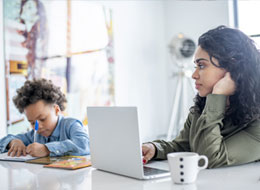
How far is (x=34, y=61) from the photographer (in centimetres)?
308

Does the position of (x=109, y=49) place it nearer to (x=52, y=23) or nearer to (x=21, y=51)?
(x=52, y=23)

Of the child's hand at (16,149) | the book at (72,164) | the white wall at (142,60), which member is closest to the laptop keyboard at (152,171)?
the book at (72,164)

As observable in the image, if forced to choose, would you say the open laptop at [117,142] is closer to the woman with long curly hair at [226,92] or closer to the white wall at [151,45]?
the woman with long curly hair at [226,92]

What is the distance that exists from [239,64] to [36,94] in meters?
1.08

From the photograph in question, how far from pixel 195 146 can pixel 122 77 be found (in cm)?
298

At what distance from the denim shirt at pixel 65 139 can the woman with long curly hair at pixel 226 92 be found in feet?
1.33

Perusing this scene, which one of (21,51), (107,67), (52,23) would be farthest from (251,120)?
(107,67)

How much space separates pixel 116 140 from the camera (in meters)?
1.00

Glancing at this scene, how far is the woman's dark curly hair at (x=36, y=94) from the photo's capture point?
72.1 inches

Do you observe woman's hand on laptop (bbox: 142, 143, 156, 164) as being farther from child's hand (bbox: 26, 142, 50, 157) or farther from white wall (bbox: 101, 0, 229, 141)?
white wall (bbox: 101, 0, 229, 141)

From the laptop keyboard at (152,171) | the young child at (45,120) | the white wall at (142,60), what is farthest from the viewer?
the white wall at (142,60)

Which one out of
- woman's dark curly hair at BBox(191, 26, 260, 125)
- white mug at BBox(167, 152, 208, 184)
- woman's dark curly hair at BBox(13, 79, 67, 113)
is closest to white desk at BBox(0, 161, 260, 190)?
white mug at BBox(167, 152, 208, 184)

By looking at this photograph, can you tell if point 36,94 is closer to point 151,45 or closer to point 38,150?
point 38,150

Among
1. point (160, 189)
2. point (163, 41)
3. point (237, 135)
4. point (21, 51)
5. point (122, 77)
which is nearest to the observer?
Answer: point (160, 189)
